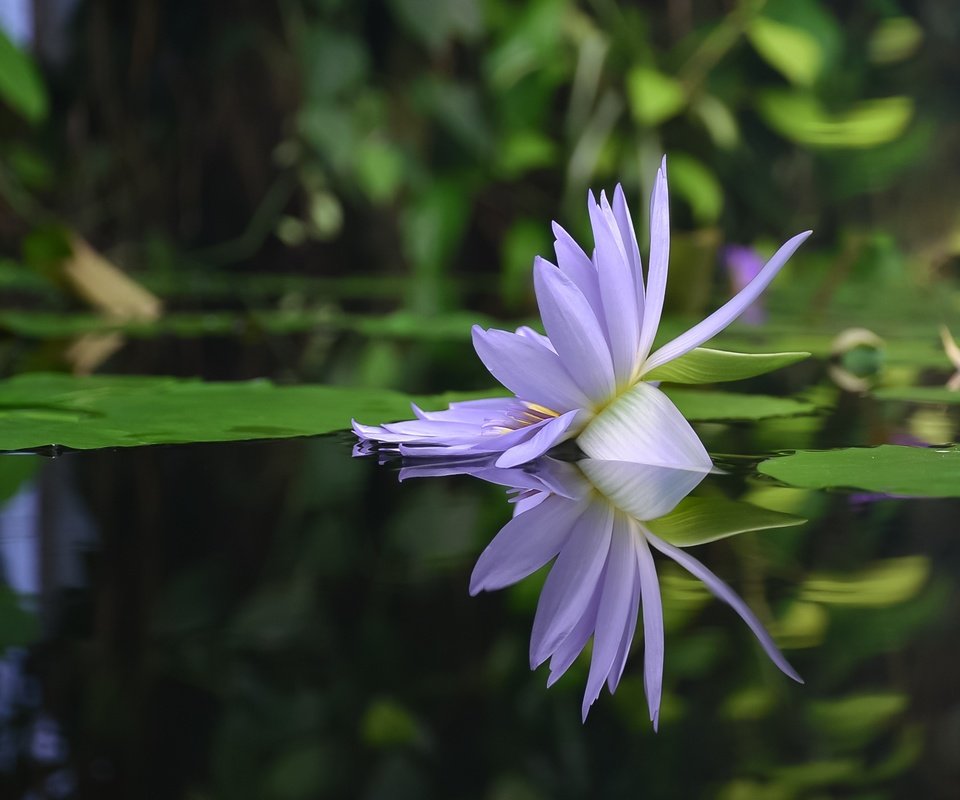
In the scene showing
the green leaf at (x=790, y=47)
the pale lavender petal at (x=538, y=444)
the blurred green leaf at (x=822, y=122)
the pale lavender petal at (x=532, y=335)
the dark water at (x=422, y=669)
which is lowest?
the dark water at (x=422, y=669)

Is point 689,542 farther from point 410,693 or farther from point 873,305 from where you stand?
point 873,305

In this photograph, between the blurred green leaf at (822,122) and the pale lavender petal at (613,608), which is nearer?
the pale lavender petal at (613,608)

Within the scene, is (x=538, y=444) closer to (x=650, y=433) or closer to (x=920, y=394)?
(x=650, y=433)

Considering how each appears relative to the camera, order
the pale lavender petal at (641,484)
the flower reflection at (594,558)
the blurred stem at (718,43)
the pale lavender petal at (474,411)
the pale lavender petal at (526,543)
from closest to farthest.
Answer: the flower reflection at (594,558)
the pale lavender petal at (526,543)
the pale lavender petal at (641,484)
the pale lavender petal at (474,411)
the blurred stem at (718,43)

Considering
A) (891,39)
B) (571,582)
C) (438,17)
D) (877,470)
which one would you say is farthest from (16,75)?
(891,39)

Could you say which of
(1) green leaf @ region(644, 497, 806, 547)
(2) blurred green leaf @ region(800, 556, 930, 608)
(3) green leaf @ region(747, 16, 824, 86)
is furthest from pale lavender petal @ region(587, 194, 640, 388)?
(3) green leaf @ region(747, 16, 824, 86)

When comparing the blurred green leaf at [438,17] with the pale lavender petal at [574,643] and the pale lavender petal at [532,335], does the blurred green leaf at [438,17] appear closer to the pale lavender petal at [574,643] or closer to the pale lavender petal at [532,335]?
the pale lavender petal at [532,335]

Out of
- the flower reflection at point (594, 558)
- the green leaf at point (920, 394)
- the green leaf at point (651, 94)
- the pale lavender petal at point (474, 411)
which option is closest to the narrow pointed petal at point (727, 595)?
the flower reflection at point (594, 558)
